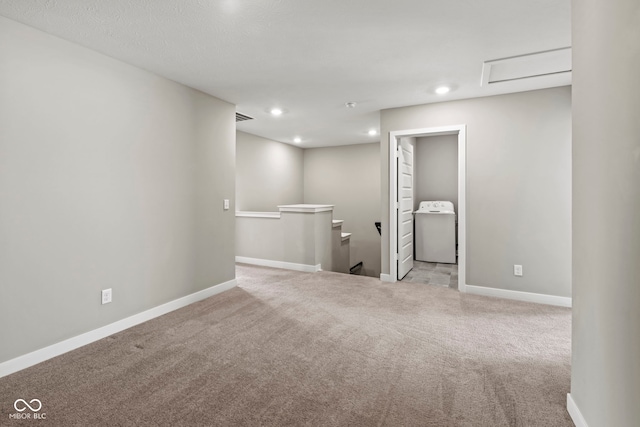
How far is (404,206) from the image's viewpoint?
4641 millimetres

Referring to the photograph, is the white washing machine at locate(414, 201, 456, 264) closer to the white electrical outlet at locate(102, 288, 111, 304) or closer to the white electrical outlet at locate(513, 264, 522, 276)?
the white electrical outlet at locate(513, 264, 522, 276)

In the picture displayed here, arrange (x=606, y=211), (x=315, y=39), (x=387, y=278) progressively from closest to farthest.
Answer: (x=606, y=211) < (x=315, y=39) < (x=387, y=278)

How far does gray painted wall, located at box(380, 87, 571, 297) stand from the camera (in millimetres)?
3465

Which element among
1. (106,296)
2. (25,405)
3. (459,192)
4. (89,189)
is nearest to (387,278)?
(459,192)

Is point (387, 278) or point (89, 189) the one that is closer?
point (89, 189)

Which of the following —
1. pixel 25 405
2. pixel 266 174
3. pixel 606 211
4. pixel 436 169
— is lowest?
pixel 25 405

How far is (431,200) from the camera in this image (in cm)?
659

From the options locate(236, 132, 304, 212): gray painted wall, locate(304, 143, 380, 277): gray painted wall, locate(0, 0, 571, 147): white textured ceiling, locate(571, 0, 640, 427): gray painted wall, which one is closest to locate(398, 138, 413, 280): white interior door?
locate(0, 0, 571, 147): white textured ceiling

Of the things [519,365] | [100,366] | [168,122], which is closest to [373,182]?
[168,122]

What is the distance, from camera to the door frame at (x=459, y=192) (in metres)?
3.88

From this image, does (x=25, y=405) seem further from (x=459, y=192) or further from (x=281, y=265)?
(x=459, y=192)

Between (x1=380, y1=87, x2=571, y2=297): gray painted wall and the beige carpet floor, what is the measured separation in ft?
1.66

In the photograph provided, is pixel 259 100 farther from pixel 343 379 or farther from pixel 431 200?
pixel 431 200

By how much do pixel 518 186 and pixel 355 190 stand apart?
3930 millimetres
